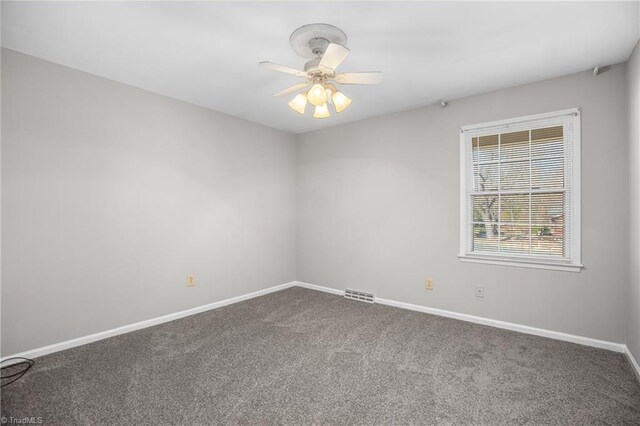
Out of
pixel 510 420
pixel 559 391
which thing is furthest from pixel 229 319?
pixel 559 391

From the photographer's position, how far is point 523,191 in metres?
3.16

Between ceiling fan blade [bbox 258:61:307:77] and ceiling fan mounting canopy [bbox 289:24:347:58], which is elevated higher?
ceiling fan mounting canopy [bbox 289:24:347:58]

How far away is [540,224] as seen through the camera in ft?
10.2

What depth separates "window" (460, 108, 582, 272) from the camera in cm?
292

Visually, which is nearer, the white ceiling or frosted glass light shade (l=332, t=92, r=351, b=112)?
the white ceiling

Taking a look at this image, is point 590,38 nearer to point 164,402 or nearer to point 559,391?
point 559,391

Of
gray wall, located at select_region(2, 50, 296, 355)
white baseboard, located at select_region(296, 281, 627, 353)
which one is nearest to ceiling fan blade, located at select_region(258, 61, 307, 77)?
gray wall, located at select_region(2, 50, 296, 355)

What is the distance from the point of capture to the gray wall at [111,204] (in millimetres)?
2512

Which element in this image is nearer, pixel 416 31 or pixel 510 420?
pixel 510 420

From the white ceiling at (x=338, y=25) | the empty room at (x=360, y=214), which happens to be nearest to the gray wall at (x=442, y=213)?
the empty room at (x=360, y=214)

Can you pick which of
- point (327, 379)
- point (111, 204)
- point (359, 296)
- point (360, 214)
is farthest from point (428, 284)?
point (111, 204)

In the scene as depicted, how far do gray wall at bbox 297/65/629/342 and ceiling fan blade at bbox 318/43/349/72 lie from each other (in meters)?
2.07

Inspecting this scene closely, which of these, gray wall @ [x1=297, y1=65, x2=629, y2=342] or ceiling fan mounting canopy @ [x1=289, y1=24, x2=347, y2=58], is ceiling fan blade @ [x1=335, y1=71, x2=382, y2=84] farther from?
gray wall @ [x1=297, y1=65, x2=629, y2=342]

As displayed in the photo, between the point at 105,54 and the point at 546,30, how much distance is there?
3.46 metres
